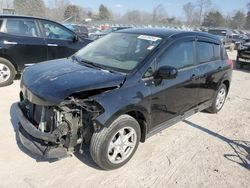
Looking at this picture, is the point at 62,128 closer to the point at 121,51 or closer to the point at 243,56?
the point at 121,51

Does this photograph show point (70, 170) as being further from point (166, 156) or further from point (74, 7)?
point (74, 7)

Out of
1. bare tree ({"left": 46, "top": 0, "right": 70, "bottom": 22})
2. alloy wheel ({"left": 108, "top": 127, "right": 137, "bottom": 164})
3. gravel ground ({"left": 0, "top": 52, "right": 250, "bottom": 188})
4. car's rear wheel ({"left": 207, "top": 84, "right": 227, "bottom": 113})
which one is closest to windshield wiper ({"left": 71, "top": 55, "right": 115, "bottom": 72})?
alloy wheel ({"left": 108, "top": 127, "right": 137, "bottom": 164})

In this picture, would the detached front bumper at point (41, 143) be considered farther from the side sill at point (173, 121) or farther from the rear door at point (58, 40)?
the rear door at point (58, 40)

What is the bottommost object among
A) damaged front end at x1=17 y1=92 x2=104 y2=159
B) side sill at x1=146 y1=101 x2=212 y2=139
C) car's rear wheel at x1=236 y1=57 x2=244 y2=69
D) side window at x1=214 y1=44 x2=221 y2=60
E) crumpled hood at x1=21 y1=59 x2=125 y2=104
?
car's rear wheel at x1=236 y1=57 x2=244 y2=69

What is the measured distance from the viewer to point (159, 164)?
388 cm

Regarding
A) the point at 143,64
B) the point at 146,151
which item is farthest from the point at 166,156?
the point at 143,64

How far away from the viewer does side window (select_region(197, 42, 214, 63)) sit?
5.02m

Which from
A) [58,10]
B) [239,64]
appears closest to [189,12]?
[58,10]

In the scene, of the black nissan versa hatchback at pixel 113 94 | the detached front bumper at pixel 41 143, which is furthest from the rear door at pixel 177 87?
the detached front bumper at pixel 41 143

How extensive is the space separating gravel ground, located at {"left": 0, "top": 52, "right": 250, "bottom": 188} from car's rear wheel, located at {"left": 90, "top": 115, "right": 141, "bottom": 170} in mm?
148

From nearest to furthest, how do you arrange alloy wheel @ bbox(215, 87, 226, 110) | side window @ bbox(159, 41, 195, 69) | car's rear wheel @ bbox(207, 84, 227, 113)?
side window @ bbox(159, 41, 195, 69) < car's rear wheel @ bbox(207, 84, 227, 113) < alloy wheel @ bbox(215, 87, 226, 110)

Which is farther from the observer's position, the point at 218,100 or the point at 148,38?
the point at 218,100

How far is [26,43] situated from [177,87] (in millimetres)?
4617

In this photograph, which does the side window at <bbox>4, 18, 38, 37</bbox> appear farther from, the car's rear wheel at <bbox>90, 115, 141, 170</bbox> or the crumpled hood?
the car's rear wheel at <bbox>90, 115, 141, 170</bbox>
